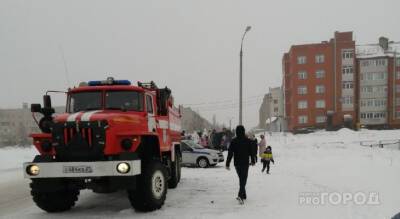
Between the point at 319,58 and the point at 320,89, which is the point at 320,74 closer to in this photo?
the point at 320,89

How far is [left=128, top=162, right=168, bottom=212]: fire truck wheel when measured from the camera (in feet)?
25.5

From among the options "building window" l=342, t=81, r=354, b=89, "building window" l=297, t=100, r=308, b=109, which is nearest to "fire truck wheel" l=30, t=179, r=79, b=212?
"building window" l=297, t=100, r=308, b=109

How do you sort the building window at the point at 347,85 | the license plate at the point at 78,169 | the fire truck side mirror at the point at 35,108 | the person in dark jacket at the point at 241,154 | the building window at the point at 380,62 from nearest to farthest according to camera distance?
1. the license plate at the point at 78,169
2. the fire truck side mirror at the point at 35,108
3. the person in dark jacket at the point at 241,154
4. the building window at the point at 347,85
5. the building window at the point at 380,62

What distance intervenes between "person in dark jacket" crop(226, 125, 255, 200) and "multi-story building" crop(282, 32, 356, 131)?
6206 centimetres

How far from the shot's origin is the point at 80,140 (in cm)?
741

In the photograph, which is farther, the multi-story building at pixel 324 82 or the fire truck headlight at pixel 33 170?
the multi-story building at pixel 324 82

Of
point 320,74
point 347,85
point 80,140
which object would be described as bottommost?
point 80,140

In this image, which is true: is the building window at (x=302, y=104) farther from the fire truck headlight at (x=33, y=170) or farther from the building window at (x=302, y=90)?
the fire truck headlight at (x=33, y=170)

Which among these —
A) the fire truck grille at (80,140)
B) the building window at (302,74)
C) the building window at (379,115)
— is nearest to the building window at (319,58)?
the building window at (302,74)

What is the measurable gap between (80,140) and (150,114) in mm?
2014

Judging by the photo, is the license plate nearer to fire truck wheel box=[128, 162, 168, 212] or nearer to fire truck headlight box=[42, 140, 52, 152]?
fire truck headlight box=[42, 140, 52, 152]

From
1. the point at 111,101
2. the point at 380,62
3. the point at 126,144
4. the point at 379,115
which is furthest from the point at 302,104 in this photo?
the point at 126,144

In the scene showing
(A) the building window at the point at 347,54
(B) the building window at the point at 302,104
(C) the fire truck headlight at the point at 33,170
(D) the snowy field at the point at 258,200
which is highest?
(A) the building window at the point at 347,54

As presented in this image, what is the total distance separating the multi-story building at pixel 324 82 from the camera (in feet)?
224
